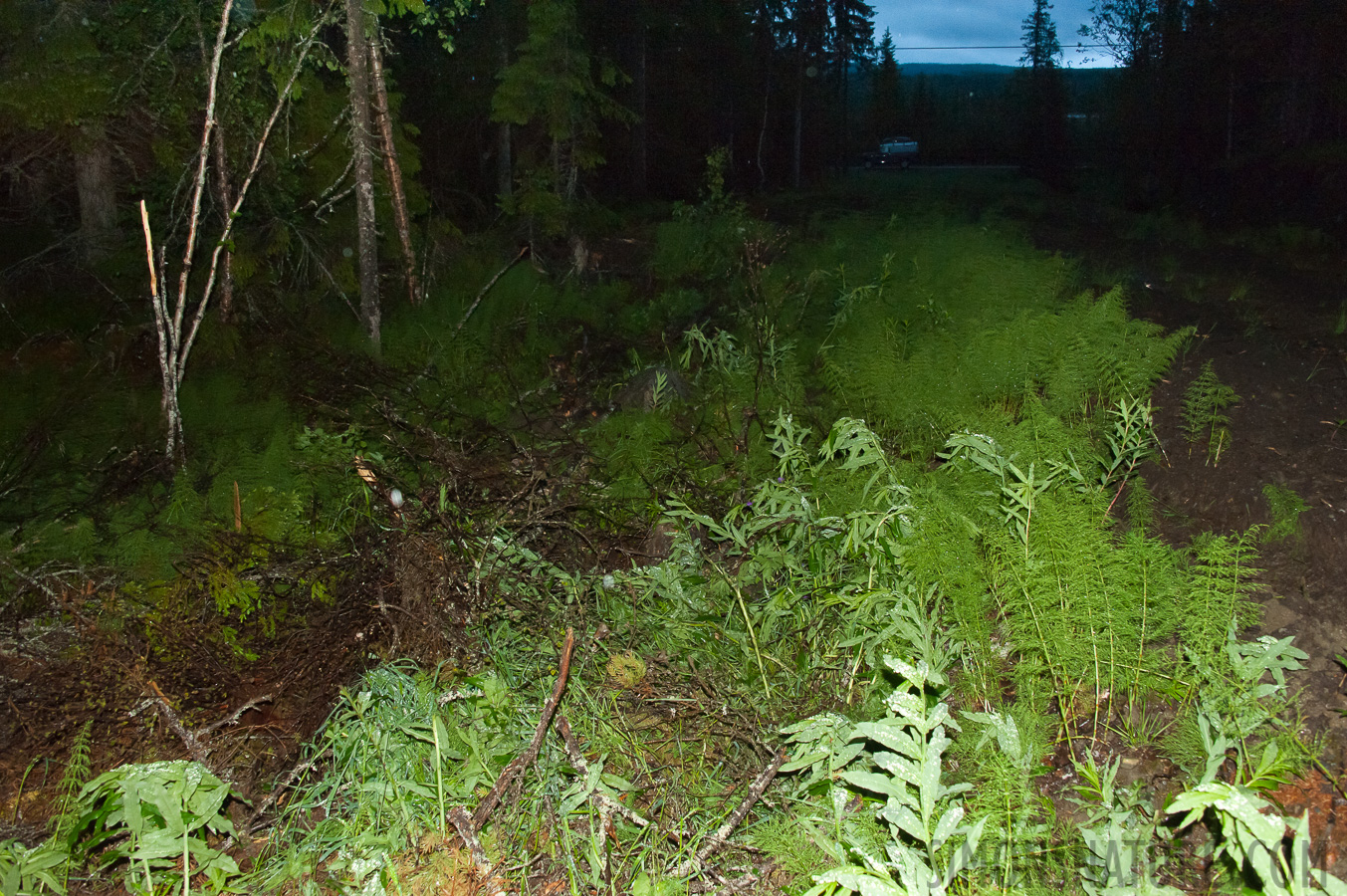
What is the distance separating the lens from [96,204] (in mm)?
9281

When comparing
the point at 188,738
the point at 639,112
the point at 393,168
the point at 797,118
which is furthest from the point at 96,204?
the point at 797,118

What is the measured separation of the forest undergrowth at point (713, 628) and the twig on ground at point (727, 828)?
11 millimetres

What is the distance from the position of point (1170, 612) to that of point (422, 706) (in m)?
3.01

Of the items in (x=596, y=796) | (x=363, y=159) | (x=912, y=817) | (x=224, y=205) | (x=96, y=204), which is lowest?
(x=596, y=796)

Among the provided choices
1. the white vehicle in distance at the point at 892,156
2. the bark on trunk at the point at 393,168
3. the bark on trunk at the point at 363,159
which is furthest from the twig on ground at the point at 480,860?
the white vehicle in distance at the point at 892,156

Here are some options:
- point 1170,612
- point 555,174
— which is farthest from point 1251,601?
point 555,174

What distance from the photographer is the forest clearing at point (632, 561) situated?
282 cm

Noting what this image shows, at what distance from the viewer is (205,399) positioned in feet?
23.9

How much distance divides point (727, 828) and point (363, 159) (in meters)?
7.49

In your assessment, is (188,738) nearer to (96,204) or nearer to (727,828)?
(727,828)

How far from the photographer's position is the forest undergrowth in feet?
8.90

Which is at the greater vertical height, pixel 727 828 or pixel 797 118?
pixel 797 118

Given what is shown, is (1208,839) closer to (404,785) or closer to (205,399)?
(404,785)

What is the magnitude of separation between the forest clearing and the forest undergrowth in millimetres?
24
